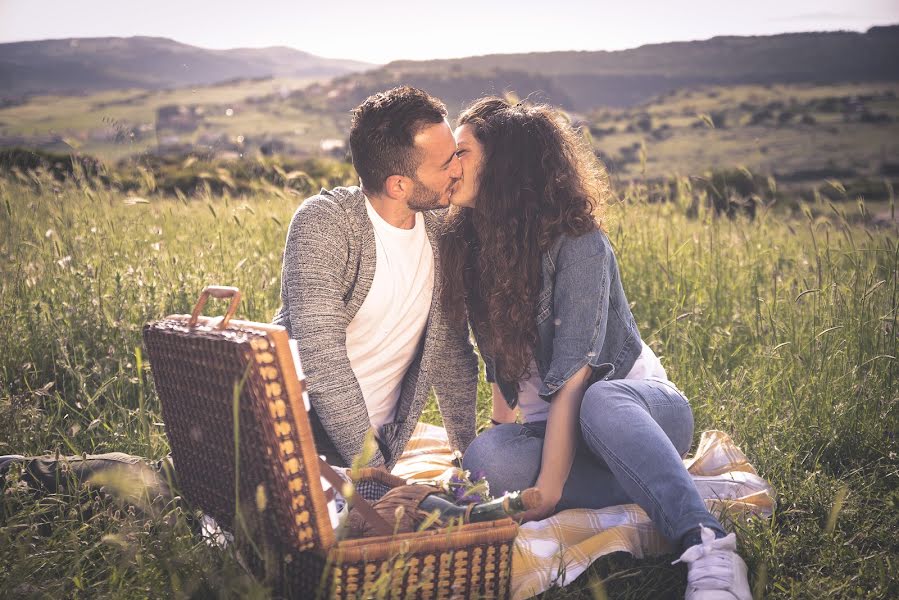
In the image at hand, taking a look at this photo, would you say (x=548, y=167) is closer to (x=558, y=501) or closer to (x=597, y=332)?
(x=597, y=332)

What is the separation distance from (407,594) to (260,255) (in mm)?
3328

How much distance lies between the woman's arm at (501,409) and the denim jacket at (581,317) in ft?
1.10

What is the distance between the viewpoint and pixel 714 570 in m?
2.07

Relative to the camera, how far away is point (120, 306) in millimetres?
3748

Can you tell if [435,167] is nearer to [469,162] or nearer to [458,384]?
[469,162]

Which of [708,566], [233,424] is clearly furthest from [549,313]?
[233,424]

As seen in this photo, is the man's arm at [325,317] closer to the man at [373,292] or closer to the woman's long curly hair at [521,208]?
the man at [373,292]

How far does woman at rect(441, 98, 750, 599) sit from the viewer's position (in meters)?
2.58

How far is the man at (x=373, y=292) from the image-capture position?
2.66 m

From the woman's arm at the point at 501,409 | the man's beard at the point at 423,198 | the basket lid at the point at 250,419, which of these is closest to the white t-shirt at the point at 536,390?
the woman's arm at the point at 501,409

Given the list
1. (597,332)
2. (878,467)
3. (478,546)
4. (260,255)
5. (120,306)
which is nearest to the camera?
(478,546)

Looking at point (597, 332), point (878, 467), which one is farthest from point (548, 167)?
point (878, 467)

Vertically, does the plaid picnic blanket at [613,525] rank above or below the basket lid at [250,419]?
below

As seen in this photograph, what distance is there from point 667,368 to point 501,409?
109cm
